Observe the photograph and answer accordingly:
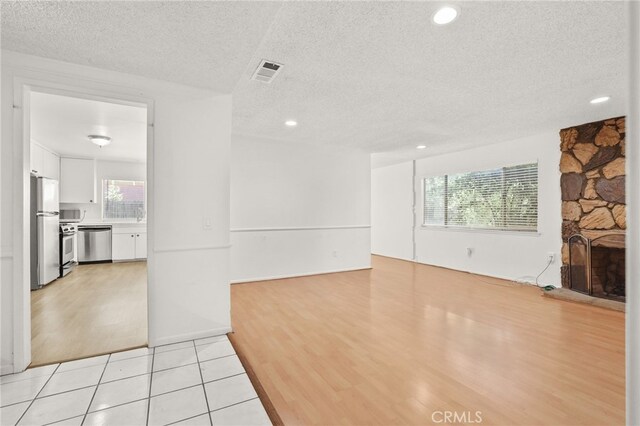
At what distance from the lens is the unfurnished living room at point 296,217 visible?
5.93 feet

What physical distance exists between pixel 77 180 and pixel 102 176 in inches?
20.0

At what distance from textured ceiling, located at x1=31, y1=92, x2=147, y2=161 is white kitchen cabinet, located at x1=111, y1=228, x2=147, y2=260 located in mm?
1892

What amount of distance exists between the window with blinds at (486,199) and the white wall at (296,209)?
63.3 inches

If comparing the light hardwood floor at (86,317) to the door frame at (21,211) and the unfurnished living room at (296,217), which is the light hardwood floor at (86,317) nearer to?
the unfurnished living room at (296,217)

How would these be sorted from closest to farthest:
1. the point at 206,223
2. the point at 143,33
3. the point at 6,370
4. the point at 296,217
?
1. the point at 143,33
2. the point at 6,370
3. the point at 206,223
4. the point at 296,217

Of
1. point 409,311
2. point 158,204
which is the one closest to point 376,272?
point 409,311

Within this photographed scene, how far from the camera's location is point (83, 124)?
169 inches

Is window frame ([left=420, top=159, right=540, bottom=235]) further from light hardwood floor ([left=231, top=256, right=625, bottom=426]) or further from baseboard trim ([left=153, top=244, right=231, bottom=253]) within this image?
baseboard trim ([left=153, top=244, right=231, bottom=253])

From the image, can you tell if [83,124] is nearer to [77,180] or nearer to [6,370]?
[77,180]

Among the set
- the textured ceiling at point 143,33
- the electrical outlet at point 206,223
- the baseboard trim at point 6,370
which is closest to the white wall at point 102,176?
the electrical outlet at point 206,223

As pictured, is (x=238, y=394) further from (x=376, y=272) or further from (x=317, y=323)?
(x=376, y=272)

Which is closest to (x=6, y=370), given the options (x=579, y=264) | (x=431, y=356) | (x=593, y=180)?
(x=431, y=356)

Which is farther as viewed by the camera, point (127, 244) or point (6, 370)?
point (127, 244)

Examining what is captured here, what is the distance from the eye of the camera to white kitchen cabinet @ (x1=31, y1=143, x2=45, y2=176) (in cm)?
497
